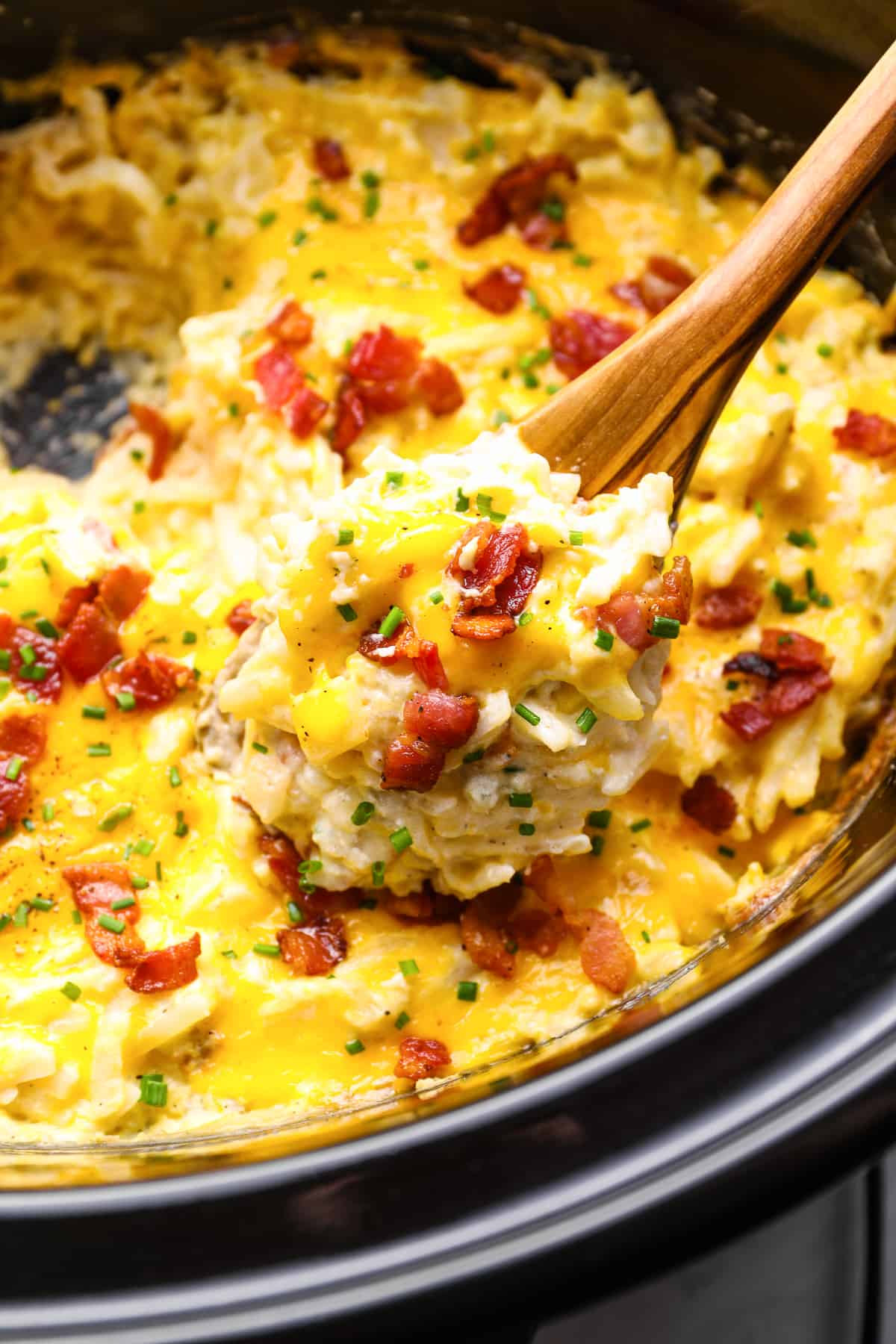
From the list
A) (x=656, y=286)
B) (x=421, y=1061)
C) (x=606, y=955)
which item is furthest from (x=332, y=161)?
(x=421, y=1061)

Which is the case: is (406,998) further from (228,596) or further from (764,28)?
(764,28)

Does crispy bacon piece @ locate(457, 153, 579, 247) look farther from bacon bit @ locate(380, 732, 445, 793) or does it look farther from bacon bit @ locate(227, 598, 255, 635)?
bacon bit @ locate(380, 732, 445, 793)

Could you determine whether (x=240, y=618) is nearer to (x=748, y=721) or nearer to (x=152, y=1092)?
(x=152, y=1092)

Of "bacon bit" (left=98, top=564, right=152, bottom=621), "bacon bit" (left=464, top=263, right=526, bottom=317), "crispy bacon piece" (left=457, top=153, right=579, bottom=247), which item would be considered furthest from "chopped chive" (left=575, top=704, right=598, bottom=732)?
"crispy bacon piece" (left=457, top=153, right=579, bottom=247)

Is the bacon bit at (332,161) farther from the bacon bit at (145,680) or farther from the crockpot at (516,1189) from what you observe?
the crockpot at (516,1189)

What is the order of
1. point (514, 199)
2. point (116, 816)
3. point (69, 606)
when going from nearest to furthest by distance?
point (116, 816), point (69, 606), point (514, 199)

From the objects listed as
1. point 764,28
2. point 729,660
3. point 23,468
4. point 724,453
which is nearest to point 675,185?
point 764,28
